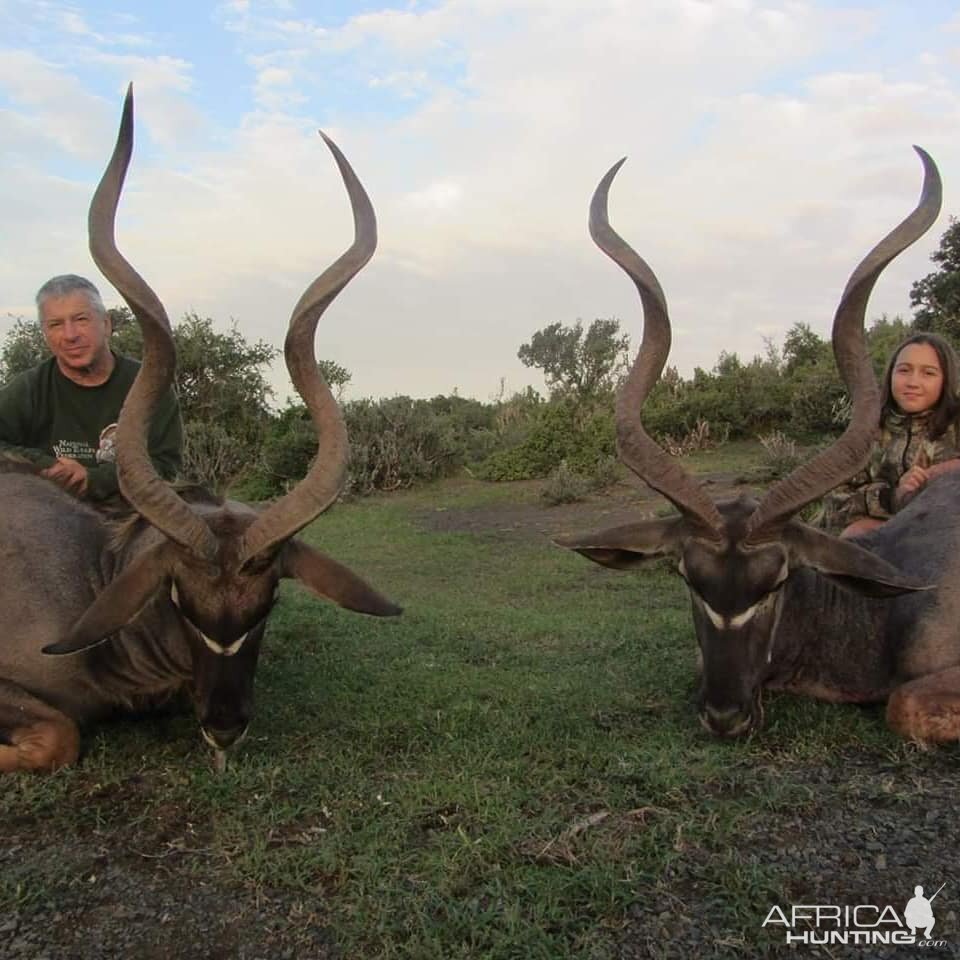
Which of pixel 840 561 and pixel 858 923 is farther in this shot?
pixel 840 561

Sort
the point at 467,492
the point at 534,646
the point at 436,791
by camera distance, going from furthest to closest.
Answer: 1. the point at 467,492
2. the point at 534,646
3. the point at 436,791

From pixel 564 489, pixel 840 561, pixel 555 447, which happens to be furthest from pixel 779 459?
pixel 840 561

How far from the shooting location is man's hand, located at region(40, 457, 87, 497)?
5.34 metres

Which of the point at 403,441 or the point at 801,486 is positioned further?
the point at 403,441

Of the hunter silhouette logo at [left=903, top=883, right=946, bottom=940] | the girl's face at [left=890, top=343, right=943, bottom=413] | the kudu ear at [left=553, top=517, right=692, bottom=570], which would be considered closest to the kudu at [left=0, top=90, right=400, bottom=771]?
the kudu ear at [left=553, top=517, right=692, bottom=570]

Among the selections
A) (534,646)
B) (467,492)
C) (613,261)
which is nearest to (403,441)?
(467,492)

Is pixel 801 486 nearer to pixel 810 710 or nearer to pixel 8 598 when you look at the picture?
pixel 810 710

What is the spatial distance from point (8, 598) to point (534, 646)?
11.6 feet

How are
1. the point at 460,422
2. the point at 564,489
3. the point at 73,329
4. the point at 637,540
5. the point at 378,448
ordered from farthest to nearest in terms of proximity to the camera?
1. the point at 460,422
2. the point at 378,448
3. the point at 564,489
4. the point at 73,329
5. the point at 637,540

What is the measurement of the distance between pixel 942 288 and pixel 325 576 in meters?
27.5

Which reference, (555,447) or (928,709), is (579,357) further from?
(928,709)

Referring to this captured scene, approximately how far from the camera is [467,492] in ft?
67.6

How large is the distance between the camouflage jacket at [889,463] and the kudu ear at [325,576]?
3415 millimetres

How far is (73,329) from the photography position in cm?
563
